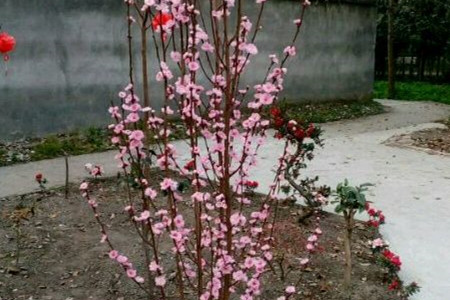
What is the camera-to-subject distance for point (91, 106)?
9852 millimetres

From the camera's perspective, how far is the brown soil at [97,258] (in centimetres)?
393

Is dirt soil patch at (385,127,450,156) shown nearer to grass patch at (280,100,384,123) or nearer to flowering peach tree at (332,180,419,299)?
grass patch at (280,100,384,123)

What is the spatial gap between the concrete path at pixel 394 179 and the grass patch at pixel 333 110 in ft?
2.88

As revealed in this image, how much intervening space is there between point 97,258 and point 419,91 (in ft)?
57.2

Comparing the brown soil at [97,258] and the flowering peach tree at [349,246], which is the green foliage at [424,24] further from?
the flowering peach tree at [349,246]

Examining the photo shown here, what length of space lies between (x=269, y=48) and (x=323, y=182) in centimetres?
655

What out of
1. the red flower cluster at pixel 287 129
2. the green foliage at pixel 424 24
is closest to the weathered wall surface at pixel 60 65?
the red flower cluster at pixel 287 129

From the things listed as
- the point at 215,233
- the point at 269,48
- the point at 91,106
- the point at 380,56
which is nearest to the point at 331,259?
the point at 215,233

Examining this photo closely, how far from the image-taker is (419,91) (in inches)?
782

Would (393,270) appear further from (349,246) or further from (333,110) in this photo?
(333,110)

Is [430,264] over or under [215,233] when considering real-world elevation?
under

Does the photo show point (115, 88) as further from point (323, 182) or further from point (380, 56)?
point (380, 56)

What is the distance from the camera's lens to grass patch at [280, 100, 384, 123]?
41.0 feet

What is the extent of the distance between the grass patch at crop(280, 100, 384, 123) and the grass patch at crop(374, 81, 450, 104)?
3538 millimetres
